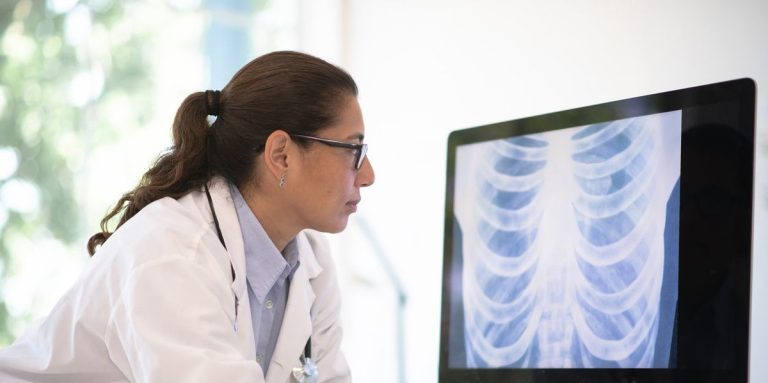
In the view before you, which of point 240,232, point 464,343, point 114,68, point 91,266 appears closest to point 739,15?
point 464,343

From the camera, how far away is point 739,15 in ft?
5.58

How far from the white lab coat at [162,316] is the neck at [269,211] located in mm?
46

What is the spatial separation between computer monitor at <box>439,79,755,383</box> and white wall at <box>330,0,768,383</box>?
40 centimetres

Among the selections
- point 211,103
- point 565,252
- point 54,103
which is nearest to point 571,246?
point 565,252

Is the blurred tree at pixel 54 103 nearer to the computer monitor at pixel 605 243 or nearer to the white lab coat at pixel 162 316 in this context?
the white lab coat at pixel 162 316

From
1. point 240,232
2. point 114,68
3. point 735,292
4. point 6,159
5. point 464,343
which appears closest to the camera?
point 735,292

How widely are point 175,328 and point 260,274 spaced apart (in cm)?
29

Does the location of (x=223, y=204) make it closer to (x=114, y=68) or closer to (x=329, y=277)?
(x=329, y=277)

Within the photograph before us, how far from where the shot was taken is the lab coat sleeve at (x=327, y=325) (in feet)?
5.31

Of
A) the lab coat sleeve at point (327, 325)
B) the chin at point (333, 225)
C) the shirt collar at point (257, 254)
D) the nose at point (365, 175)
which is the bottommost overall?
the lab coat sleeve at point (327, 325)

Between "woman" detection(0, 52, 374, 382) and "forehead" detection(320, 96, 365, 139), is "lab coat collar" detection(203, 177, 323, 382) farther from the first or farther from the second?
"forehead" detection(320, 96, 365, 139)

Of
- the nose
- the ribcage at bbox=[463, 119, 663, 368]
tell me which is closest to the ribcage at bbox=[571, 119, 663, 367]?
the ribcage at bbox=[463, 119, 663, 368]

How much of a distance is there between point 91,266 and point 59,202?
118 centimetres

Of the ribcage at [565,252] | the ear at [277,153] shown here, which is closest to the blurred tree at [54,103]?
the ear at [277,153]
